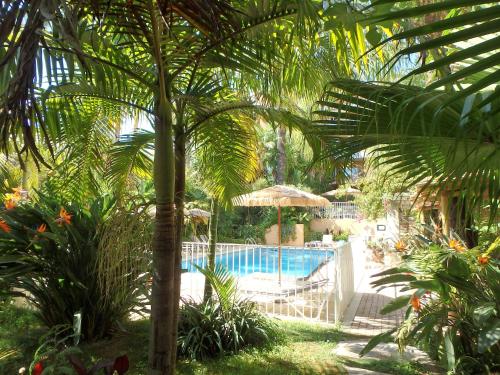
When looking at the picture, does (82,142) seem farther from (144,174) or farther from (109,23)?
(109,23)

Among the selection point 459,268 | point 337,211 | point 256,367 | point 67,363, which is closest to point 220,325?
point 256,367

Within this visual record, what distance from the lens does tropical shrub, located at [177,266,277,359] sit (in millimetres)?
5559

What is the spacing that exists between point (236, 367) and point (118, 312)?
73.5 inches

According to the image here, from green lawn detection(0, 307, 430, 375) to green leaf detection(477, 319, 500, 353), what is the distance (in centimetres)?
139

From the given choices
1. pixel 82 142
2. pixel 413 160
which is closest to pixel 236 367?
pixel 82 142

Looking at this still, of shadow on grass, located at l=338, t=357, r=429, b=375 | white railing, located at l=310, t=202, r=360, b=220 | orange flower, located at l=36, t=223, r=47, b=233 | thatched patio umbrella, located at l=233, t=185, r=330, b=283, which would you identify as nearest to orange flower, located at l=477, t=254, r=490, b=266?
shadow on grass, located at l=338, t=357, r=429, b=375

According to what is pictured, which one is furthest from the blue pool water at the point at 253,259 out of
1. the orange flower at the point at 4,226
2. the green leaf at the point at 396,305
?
the green leaf at the point at 396,305

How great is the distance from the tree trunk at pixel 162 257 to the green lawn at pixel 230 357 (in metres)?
1.98

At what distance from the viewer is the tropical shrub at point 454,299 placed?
4086 millimetres

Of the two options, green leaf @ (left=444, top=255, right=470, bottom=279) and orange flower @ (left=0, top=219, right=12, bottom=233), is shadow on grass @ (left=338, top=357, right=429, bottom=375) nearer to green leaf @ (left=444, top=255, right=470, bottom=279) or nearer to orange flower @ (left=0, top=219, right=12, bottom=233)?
green leaf @ (left=444, top=255, right=470, bottom=279)

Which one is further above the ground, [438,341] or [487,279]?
[487,279]

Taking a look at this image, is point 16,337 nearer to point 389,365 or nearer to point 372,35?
point 389,365

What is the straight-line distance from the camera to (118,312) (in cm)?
576

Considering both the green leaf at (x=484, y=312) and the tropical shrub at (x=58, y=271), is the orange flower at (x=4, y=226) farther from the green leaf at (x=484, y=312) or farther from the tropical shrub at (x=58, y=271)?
the green leaf at (x=484, y=312)
